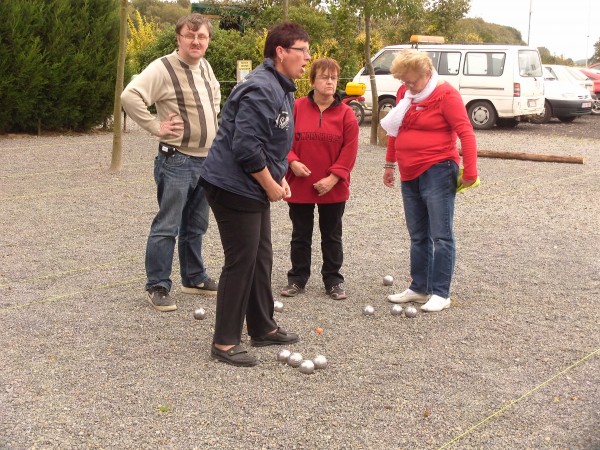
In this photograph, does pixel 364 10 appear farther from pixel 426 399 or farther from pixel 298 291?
pixel 426 399

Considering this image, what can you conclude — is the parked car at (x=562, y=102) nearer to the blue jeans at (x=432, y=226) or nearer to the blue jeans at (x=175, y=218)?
the blue jeans at (x=432, y=226)

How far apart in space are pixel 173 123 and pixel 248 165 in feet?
4.77

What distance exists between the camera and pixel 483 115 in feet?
74.5

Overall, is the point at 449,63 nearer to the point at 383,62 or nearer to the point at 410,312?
the point at 383,62

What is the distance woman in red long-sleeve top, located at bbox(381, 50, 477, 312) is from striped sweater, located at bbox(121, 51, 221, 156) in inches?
52.3

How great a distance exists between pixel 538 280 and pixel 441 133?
186 centimetres

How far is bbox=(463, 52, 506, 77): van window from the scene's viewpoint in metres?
22.2

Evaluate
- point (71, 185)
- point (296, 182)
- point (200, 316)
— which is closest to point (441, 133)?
point (296, 182)

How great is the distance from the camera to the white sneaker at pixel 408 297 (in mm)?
6570

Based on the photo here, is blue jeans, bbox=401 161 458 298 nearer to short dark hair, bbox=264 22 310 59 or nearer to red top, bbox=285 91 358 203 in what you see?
red top, bbox=285 91 358 203

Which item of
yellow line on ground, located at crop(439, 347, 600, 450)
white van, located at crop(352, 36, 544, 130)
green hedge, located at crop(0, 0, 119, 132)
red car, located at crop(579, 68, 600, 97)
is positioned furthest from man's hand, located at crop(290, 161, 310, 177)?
red car, located at crop(579, 68, 600, 97)

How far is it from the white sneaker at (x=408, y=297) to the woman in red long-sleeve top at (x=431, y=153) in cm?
2

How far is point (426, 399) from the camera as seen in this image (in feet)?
15.2

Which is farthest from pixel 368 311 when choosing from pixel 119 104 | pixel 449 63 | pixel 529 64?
pixel 529 64
